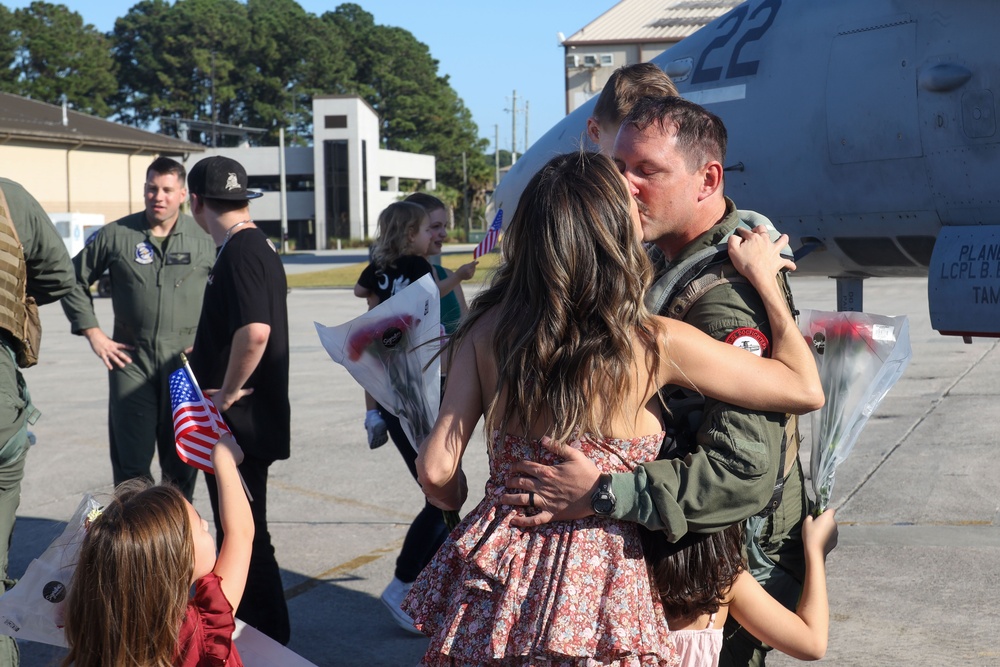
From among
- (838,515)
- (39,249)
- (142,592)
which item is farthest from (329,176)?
(142,592)

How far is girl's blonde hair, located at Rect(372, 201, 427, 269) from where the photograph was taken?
14.9 feet

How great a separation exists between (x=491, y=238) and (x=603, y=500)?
13.4ft

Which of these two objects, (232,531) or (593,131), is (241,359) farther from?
(593,131)

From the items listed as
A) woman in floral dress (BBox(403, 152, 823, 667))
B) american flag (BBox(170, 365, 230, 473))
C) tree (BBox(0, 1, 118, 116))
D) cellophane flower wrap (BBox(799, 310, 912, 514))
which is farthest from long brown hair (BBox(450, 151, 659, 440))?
tree (BBox(0, 1, 118, 116))

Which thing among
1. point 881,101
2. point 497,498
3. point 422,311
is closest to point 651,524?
point 497,498

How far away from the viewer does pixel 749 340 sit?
203cm

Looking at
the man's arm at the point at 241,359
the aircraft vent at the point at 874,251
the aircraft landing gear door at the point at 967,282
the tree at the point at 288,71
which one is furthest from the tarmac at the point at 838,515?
the tree at the point at 288,71

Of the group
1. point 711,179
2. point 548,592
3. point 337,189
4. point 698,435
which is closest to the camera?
point 548,592

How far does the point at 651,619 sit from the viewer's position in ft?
6.32

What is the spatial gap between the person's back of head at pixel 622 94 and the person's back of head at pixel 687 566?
142cm

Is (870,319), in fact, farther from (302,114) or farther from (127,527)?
(302,114)

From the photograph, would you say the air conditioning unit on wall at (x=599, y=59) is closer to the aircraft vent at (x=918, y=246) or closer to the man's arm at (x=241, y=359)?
the aircraft vent at (x=918, y=246)

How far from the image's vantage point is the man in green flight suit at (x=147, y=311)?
5.06 metres

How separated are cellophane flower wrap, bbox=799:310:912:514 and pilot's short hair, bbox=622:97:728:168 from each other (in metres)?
0.61
